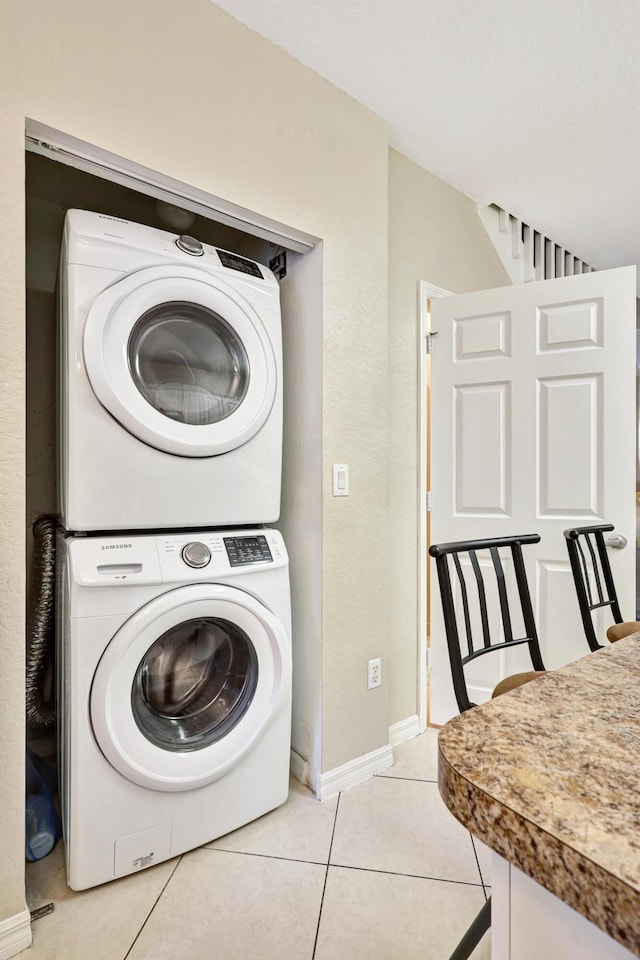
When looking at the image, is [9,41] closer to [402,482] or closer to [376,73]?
[376,73]

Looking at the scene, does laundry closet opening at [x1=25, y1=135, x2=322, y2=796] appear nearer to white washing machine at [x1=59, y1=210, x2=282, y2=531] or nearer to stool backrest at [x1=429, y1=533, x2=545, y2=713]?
white washing machine at [x1=59, y1=210, x2=282, y2=531]

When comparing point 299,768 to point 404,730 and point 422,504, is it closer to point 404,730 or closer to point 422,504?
point 404,730

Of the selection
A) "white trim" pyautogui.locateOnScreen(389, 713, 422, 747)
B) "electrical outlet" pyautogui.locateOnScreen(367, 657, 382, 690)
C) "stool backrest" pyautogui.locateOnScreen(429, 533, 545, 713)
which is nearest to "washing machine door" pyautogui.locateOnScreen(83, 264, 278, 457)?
"stool backrest" pyautogui.locateOnScreen(429, 533, 545, 713)

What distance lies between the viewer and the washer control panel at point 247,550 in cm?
162

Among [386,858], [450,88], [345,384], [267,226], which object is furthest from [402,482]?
[450,88]

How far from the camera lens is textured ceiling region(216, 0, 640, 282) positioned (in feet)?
5.21

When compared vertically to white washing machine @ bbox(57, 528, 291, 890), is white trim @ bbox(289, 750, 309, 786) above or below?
below

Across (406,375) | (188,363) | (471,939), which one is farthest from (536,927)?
(406,375)

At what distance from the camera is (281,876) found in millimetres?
1454

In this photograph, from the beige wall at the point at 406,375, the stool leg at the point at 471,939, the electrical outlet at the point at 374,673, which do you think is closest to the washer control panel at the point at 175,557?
the electrical outlet at the point at 374,673

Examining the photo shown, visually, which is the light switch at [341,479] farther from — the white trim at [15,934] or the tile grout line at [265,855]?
the white trim at [15,934]

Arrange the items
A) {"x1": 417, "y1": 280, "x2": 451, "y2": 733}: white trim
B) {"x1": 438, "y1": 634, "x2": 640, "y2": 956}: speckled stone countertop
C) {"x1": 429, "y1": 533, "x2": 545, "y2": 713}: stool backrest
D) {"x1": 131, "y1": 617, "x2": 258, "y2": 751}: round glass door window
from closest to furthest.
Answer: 1. {"x1": 438, "y1": 634, "x2": 640, "y2": 956}: speckled stone countertop
2. {"x1": 429, "y1": 533, "x2": 545, "y2": 713}: stool backrest
3. {"x1": 131, "y1": 617, "x2": 258, "y2": 751}: round glass door window
4. {"x1": 417, "y1": 280, "x2": 451, "y2": 733}: white trim

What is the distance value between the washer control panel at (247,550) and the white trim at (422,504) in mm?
929

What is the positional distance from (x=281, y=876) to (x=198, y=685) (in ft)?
1.87
